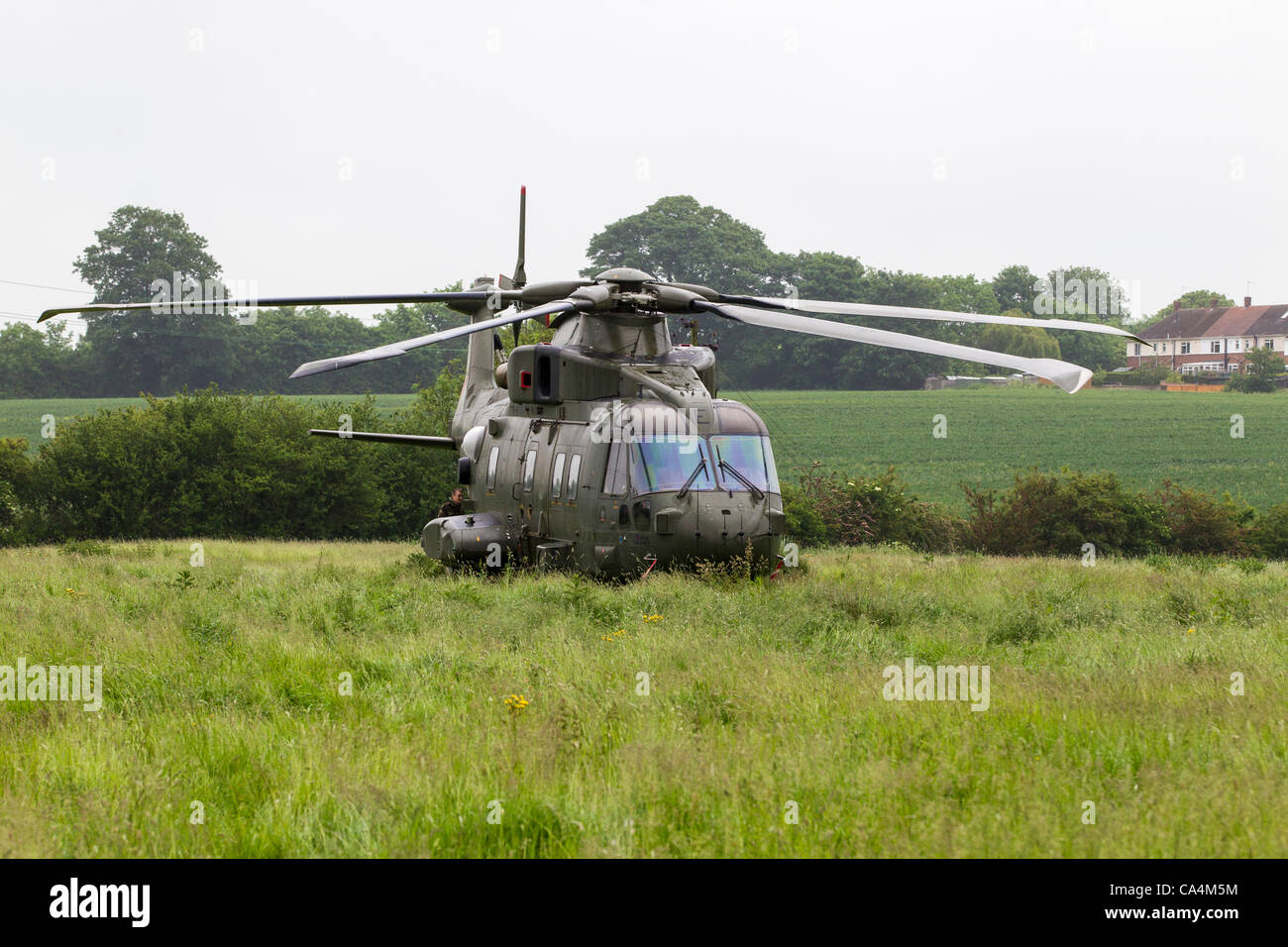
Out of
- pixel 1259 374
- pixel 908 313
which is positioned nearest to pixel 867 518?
pixel 908 313

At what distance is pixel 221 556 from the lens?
23.7 m

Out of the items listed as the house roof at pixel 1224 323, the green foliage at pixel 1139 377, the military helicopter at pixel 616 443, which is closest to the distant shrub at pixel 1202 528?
the military helicopter at pixel 616 443

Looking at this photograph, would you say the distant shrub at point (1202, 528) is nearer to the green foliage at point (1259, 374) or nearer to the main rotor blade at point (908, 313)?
the main rotor blade at point (908, 313)

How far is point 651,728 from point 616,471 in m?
7.71

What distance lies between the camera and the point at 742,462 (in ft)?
48.7

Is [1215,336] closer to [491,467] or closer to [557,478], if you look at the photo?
[491,467]

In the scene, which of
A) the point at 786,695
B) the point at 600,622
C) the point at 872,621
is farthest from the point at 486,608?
the point at 786,695

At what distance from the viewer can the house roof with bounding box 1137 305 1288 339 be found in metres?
110

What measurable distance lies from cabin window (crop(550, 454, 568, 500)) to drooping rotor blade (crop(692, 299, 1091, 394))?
8.81ft

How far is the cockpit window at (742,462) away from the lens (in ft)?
Answer: 48.1

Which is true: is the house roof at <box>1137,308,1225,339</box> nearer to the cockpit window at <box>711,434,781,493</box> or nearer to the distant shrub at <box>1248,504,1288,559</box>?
the distant shrub at <box>1248,504,1288,559</box>

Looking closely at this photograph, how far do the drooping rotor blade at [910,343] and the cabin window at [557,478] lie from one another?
2684mm
